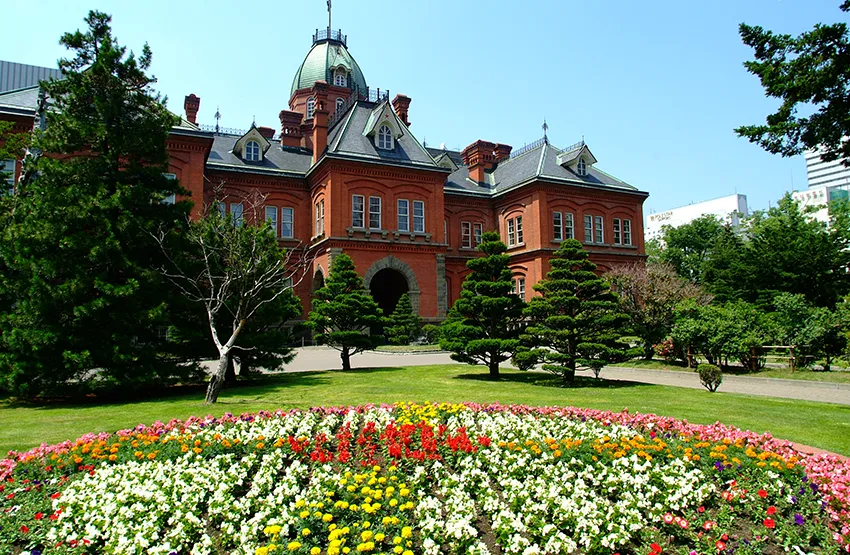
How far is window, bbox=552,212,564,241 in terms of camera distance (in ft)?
118

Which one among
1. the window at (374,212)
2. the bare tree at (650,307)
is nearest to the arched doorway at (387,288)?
the window at (374,212)

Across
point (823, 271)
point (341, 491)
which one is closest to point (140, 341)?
point (341, 491)

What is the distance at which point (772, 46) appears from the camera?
929 cm

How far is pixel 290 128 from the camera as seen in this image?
36.2m

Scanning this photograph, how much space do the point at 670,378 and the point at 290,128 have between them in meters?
28.1

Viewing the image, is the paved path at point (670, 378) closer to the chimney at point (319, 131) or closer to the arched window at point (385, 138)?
the arched window at point (385, 138)

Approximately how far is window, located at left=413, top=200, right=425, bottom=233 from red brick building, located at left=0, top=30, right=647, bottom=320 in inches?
2.3

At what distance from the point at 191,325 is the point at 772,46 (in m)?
14.0

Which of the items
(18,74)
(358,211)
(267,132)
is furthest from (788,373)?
(18,74)

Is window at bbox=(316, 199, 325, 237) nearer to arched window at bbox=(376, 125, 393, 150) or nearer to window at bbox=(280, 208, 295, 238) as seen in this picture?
window at bbox=(280, 208, 295, 238)

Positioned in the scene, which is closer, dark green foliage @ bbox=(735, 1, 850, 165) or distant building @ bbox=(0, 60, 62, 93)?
dark green foliage @ bbox=(735, 1, 850, 165)

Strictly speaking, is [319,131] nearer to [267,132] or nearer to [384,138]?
[384,138]

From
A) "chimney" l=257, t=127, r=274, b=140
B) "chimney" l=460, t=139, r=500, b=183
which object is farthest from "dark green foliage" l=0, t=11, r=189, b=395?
"chimney" l=460, t=139, r=500, b=183

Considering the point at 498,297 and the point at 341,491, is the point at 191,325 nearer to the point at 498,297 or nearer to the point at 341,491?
the point at 498,297
